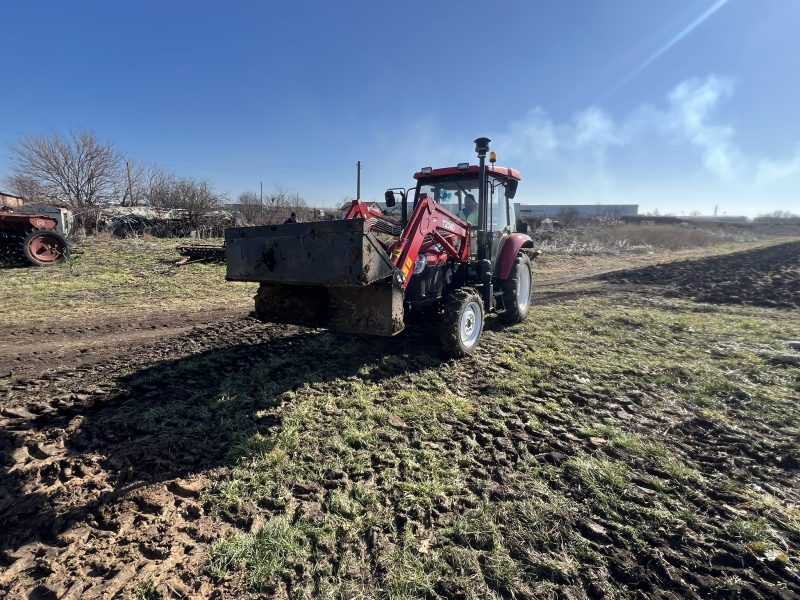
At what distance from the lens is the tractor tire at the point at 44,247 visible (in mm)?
10891

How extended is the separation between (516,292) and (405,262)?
111 inches

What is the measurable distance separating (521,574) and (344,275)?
2662 millimetres

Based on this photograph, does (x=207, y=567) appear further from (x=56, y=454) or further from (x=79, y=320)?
(x=79, y=320)

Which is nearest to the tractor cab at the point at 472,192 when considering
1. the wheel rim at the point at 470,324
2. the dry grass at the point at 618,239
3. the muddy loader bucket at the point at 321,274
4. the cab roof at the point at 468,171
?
the cab roof at the point at 468,171

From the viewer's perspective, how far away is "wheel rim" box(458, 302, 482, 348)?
5.19m

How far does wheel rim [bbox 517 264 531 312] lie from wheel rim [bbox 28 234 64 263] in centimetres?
1245

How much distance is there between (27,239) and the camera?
10.8 metres

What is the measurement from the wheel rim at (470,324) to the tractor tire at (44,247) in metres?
12.0

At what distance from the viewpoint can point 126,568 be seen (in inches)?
78.8

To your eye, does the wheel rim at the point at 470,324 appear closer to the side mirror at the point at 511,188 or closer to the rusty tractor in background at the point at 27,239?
the side mirror at the point at 511,188

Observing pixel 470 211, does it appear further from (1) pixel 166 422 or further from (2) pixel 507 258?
(1) pixel 166 422

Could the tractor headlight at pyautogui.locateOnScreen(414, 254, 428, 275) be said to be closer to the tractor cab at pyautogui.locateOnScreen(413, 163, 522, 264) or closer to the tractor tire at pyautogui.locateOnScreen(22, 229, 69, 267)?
the tractor cab at pyautogui.locateOnScreen(413, 163, 522, 264)

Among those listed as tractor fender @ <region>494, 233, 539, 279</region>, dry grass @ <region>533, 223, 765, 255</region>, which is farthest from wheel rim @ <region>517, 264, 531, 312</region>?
dry grass @ <region>533, 223, 765, 255</region>

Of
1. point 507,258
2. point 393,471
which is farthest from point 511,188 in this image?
point 393,471
